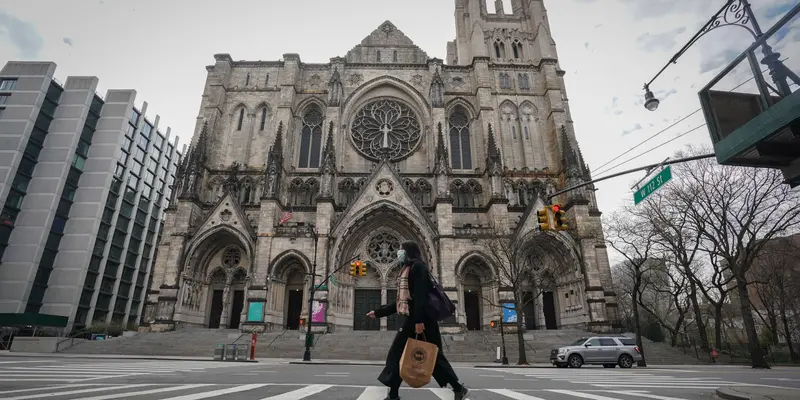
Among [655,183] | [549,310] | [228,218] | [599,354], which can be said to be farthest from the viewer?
[549,310]

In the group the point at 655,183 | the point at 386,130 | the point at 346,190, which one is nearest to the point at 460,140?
the point at 386,130

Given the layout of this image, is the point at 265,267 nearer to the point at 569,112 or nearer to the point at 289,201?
the point at 289,201

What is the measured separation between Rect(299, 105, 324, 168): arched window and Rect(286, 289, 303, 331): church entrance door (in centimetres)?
1028

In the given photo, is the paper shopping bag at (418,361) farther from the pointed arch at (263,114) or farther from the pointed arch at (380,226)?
the pointed arch at (263,114)

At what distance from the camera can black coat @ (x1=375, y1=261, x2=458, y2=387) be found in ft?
12.0

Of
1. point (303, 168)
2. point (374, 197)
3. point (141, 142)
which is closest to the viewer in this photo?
point (374, 197)

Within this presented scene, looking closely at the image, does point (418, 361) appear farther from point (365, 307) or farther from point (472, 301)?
point (472, 301)

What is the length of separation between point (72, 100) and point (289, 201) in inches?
1426

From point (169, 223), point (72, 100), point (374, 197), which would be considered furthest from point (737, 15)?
point (72, 100)

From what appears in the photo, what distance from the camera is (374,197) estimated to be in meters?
26.3

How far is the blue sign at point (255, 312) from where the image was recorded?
75.8 feet

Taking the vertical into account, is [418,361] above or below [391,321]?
below

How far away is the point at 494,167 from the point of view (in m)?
27.5

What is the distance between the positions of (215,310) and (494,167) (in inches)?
865
